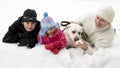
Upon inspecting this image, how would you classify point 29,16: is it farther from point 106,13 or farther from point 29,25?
point 106,13

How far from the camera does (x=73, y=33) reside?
6.46ft

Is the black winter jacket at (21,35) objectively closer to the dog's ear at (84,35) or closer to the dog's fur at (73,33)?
the dog's fur at (73,33)

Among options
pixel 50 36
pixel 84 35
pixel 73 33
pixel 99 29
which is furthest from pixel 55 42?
pixel 99 29

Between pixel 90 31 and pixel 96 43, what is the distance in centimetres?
14

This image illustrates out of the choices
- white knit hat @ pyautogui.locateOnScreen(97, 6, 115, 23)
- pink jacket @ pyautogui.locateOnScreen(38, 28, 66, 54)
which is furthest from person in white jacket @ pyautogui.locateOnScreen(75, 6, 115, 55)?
pink jacket @ pyautogui.locateOnScreen(38, 28, 66, 54)

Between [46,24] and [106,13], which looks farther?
[106,13]

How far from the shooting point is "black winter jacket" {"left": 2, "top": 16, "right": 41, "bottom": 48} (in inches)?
76.4

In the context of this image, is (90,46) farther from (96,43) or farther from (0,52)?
(0,52)

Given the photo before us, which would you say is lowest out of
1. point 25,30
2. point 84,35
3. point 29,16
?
point 84,35

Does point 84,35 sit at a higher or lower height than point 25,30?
lower

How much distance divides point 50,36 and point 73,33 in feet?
0.62

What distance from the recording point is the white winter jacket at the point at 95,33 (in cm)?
200

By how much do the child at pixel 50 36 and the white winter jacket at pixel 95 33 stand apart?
23 centimetres

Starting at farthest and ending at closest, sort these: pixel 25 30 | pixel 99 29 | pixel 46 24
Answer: pixel 99 29
pixel 25 30
pixel 46 24
